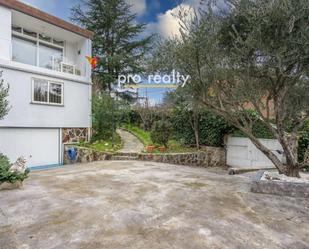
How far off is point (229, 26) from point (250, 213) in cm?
481

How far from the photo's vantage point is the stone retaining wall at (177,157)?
1188 centimetres

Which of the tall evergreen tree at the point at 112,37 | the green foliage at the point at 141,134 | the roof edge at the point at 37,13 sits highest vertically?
the tall evergreen tree at the point at 112,37

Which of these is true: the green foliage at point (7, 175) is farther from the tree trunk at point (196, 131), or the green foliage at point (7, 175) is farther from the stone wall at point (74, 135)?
the tree trunk at point (196, 131)

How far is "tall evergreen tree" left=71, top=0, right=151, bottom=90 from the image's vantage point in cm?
2019

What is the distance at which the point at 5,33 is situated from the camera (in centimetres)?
1075

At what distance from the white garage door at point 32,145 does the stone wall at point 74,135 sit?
388mm

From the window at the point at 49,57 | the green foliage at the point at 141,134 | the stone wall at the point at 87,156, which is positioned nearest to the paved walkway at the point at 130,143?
the green foliage at the point at 141,134

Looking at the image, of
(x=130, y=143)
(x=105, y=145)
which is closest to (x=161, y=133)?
(x=130, y=143)

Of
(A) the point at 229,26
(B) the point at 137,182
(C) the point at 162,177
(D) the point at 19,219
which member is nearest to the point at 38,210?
(D) the point at 19,219

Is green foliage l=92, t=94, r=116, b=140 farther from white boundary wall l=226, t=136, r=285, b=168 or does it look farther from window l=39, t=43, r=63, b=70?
white boundary wall l=226, t=136, r=285, b=168

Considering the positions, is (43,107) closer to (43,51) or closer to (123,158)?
(43,51)

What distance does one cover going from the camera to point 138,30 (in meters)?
21.3

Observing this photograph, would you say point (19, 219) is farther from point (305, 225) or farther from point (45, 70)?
point (45, 70)

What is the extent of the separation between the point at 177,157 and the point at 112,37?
14.1 meters
